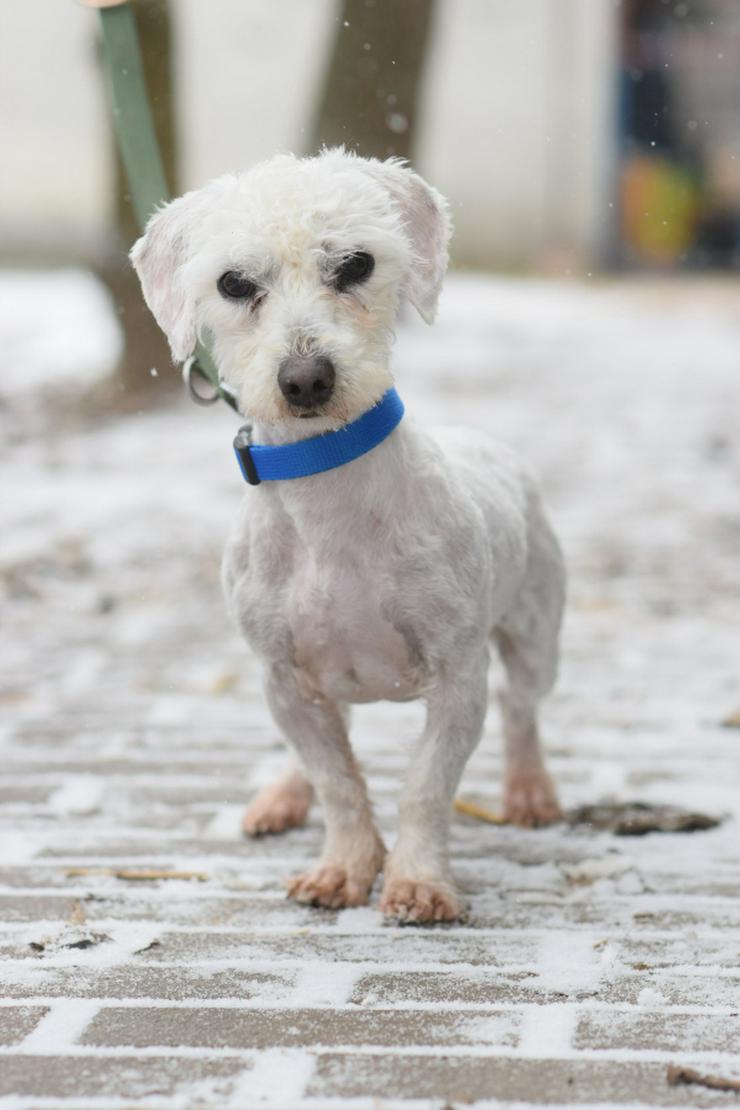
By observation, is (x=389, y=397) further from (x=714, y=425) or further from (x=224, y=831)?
(x=714, y=425)

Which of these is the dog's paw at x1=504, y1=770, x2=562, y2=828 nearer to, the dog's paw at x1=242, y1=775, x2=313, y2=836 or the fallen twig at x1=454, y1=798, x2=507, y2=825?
the fallen twig at x1=454, y1=798, x2=507, y2=825

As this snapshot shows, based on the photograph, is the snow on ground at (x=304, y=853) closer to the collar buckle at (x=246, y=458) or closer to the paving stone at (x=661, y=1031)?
the paving stone at (x=661, y=1031)

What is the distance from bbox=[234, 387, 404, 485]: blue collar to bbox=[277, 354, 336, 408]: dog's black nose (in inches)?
9.6

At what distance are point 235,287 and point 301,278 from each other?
15 centimetres

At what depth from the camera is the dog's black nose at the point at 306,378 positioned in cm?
286

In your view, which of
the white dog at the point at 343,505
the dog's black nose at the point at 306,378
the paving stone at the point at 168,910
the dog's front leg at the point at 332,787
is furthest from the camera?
the dog's front leg at the point at 332,787

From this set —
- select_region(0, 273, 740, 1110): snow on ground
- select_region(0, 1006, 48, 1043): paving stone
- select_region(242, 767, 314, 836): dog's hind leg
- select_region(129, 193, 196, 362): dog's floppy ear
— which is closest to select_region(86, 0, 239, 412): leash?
select_region(129, 193, 196, 362): dog's floppy ear

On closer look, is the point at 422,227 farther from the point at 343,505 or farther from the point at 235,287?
the point at 343,505

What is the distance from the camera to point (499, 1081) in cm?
249

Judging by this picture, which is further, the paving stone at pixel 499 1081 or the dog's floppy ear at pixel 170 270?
the dog's floppy ear at pixel 170 270

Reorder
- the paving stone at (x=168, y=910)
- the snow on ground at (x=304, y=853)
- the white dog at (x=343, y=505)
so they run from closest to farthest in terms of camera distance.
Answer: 1. the snow on ground at (x=304, y=853)
2. the white dog at (x=343, y=505)
3. the paving stone at (x=168, y=910)

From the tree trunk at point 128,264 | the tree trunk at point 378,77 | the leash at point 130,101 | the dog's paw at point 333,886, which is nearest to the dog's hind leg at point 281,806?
the dog's paw at point 333,886

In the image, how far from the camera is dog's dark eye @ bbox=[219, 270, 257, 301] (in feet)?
9.92

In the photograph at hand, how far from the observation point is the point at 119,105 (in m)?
4.01
